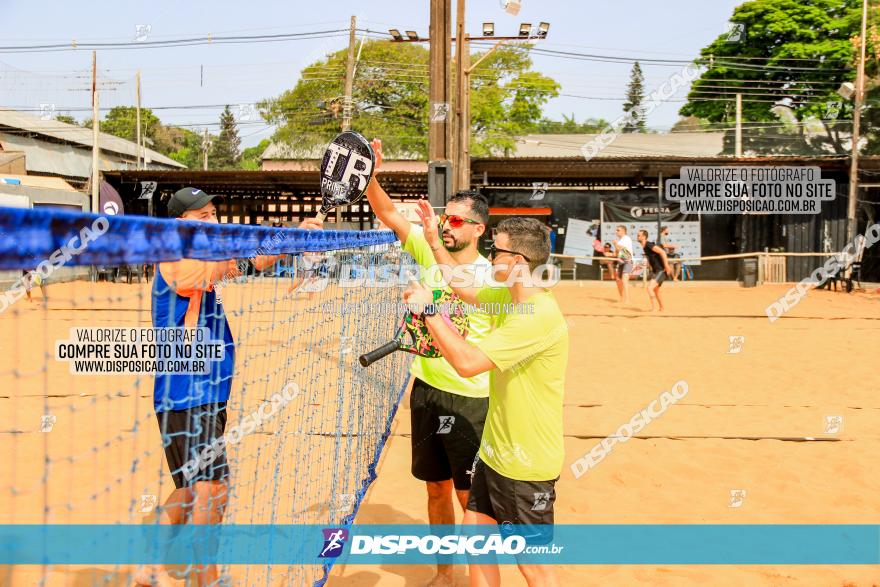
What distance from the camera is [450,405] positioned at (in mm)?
3643

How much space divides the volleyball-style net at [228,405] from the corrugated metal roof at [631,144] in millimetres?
33310

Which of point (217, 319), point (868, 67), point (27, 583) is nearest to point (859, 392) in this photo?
point (217, 319)

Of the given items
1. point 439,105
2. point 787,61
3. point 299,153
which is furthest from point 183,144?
point 439,105

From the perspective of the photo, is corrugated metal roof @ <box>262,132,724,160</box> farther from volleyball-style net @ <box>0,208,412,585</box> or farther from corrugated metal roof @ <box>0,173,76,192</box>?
volleyball-style net @ <box>0,208,412,585</box>

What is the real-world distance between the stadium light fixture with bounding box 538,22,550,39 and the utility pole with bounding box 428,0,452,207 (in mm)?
10514

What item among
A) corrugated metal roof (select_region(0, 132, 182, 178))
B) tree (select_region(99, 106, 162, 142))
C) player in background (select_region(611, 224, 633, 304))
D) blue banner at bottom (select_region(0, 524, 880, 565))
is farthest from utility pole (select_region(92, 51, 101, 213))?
tree (select_region(99, 106, 162, 142))

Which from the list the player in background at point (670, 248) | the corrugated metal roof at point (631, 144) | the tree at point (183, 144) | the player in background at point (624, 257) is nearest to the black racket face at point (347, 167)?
the player in background at point (624, 257)

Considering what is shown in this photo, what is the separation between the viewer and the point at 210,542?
2846 mm

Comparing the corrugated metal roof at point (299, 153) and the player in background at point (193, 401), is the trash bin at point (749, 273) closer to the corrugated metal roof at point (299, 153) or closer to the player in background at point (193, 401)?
the player in background at point (193, 401)

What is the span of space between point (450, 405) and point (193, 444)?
1.31 m

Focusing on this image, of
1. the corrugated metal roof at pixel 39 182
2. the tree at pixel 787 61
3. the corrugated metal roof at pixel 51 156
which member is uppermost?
the tree at pixel 787 61

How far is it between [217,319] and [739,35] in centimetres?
3843

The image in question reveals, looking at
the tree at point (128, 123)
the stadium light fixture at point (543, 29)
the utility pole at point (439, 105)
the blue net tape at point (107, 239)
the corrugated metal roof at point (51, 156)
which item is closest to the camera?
the blue net tape at point (107, 239)

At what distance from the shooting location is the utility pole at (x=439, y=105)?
8.05 metres
